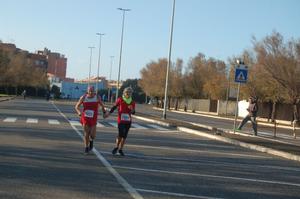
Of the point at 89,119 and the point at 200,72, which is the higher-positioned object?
the point at 200,72

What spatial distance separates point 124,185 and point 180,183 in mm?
1183

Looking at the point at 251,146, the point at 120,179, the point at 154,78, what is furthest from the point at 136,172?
the point at 154,78

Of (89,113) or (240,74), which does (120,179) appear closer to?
(89,113)

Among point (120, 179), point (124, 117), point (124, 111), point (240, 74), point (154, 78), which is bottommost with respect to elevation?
point (120, 179)

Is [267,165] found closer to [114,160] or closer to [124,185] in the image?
[114,160]

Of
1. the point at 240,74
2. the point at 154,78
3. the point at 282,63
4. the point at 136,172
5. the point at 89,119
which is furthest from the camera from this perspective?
the point at 154,78

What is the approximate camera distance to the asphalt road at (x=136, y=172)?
9297 millimetres

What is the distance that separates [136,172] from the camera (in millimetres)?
11656

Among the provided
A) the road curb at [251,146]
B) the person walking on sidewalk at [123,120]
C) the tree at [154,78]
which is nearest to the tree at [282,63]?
the road curb at [251,146]

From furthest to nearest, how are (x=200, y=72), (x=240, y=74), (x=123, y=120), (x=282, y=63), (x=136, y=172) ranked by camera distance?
(x=200, y=72)
(x=282, y=63)
(x=240, y=74)
(x=123, y=120)
(x=136, y=172)

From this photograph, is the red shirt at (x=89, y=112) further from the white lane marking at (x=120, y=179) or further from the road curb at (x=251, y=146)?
the road curb at (x=251, y=146)

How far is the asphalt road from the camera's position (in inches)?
366

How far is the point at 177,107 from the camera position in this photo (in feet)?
329

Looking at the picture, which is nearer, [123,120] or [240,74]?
[123,120]
